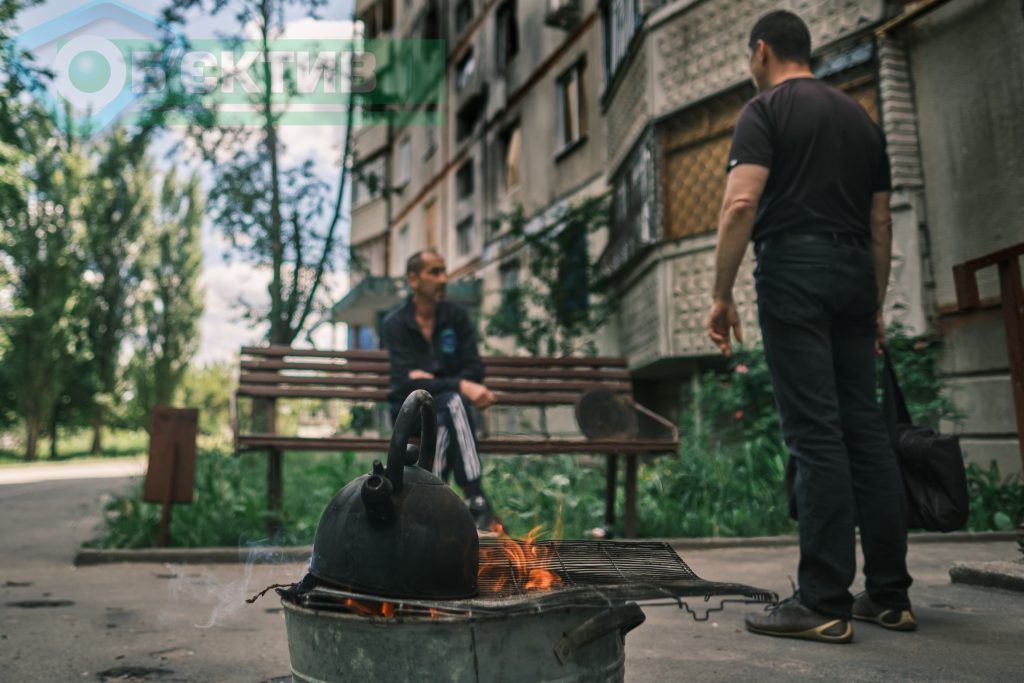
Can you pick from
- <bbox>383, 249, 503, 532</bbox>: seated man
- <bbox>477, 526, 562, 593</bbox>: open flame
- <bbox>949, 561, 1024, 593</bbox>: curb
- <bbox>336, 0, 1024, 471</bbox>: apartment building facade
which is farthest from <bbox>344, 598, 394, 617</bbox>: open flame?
<bbox>336, 0, 1024, 471</bbox>: apartment building facade

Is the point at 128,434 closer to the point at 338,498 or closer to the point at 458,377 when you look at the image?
the point at 458,377

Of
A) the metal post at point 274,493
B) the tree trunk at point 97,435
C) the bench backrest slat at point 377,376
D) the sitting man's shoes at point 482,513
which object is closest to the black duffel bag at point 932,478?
the sitting man's shoes at point 482,513

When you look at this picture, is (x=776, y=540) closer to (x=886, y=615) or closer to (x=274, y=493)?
(x=886, y=615)

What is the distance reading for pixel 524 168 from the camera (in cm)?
1697

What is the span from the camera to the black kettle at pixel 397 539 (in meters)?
1.64

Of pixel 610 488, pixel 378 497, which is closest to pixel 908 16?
pixel 610 488

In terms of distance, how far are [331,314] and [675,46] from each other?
6.08m

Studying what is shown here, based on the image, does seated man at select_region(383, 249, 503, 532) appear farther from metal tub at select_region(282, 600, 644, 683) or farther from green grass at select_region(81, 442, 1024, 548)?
metal tub at select_region(282, 600, 644, 683)

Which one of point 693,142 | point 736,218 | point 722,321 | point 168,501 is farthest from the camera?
point 693,142

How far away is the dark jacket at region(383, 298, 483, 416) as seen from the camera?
4.82 m

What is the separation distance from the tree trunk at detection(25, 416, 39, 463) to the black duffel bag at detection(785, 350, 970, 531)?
24.4 m

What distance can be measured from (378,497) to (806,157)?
220cm

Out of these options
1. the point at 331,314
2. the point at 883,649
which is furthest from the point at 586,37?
the point at 883,649

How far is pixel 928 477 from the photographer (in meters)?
3.13
